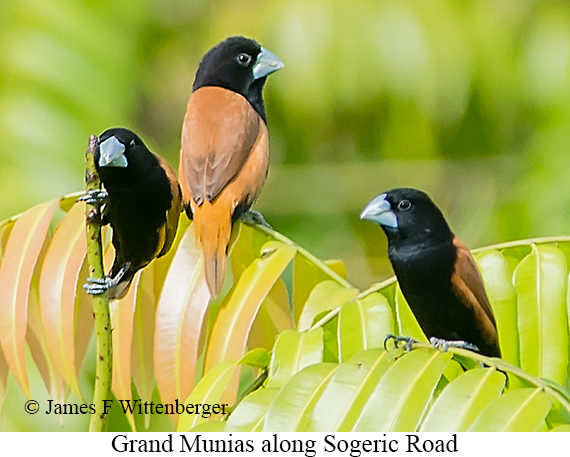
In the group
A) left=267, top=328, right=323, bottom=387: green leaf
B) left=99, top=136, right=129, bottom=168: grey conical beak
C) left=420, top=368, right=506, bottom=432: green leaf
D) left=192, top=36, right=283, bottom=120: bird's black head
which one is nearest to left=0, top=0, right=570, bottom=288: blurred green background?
left=192, top=36, right=283, bottom=120: bird's black head

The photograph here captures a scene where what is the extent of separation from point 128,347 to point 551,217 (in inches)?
29.3

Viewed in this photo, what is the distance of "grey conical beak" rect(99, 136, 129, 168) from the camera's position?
3.40 ft

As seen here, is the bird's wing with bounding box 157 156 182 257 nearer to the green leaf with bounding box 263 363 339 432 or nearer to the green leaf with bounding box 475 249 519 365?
the green leaf with bounding box 263 363 339 432

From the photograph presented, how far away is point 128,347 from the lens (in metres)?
1.04

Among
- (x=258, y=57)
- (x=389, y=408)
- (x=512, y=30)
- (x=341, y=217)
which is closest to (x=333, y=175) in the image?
(x=341, y=217)

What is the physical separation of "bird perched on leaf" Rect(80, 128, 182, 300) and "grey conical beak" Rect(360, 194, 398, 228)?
0.93ft

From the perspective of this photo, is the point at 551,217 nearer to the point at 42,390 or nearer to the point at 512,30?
the point at 512,30

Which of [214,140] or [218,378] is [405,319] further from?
[214,140]

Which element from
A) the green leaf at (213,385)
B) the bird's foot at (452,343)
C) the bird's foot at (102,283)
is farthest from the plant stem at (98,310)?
the bird's foot at (452,343)

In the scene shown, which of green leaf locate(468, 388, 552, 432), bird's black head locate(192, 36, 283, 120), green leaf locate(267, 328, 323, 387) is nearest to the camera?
green leaf locate(468, 388, 552, 432)

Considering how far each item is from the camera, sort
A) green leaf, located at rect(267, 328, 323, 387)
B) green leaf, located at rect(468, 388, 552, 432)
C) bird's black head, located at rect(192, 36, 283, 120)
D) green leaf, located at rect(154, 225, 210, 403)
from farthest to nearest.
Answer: bird's black head, located at rect(192, 36, 283, 120) → green leaf, located at rect(154, 225, 210, 403) → green leaf, located at rect(267, 328, 323, 387) → green leaf, located at rect(468, 388, 552, 432)

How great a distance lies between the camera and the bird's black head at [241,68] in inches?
45.4

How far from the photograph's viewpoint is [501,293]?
3.24ft

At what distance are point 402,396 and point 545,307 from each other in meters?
0.26
